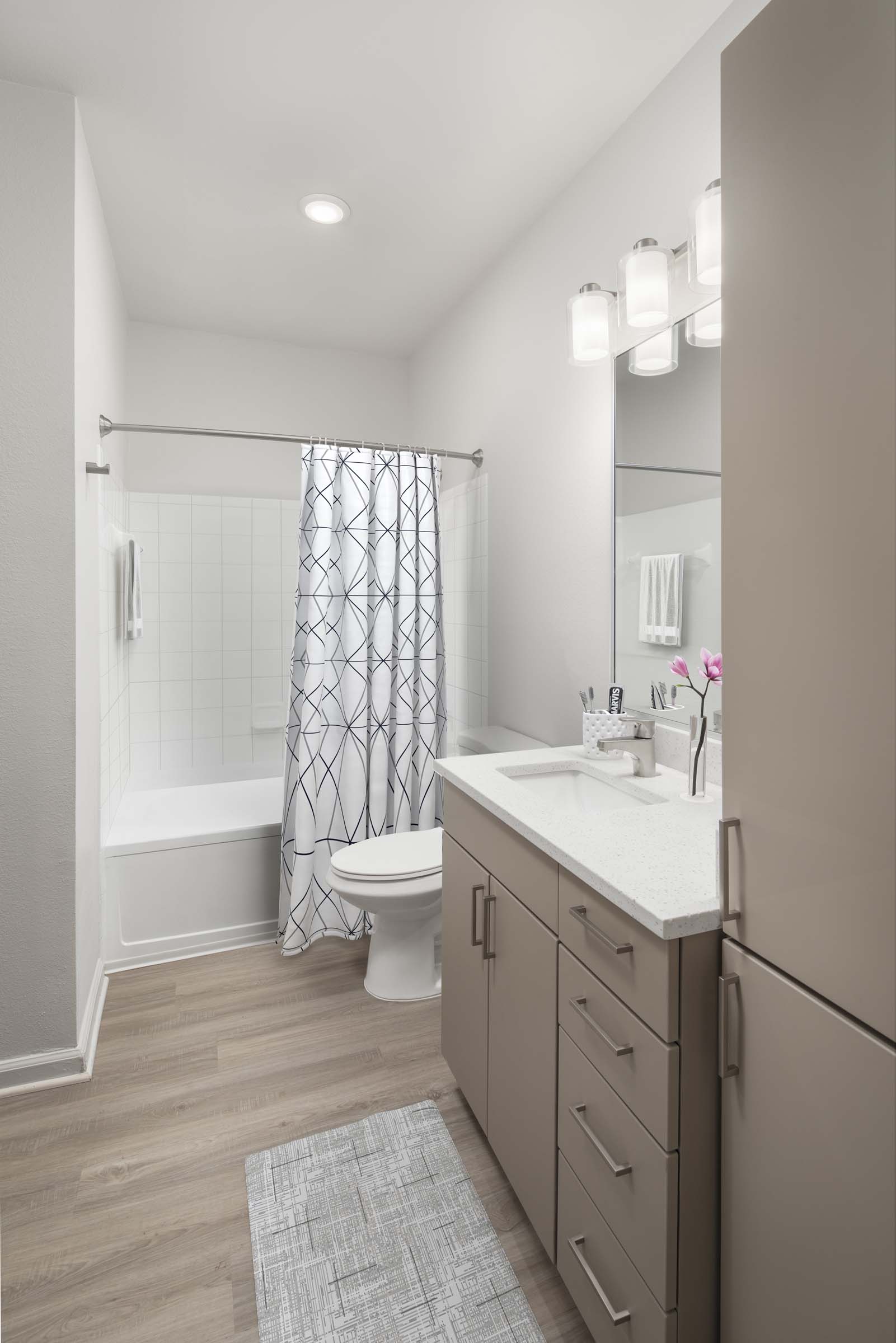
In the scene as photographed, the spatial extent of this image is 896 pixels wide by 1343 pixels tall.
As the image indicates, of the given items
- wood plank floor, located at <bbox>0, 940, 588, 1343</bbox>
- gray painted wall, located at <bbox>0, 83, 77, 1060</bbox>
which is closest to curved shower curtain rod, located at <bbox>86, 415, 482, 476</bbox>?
gray painted wall, located at <bbox>0, 83, 77, 1060</bbox>

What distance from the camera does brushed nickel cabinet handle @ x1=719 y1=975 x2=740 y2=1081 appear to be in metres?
0.93

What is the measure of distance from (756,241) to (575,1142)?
137 cm

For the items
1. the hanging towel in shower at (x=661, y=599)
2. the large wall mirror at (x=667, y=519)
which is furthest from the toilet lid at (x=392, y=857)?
the hanging towel in shower at (x=661, y=599)

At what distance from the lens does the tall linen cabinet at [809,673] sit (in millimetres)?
727

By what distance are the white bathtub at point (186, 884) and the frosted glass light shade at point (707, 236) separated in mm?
2275

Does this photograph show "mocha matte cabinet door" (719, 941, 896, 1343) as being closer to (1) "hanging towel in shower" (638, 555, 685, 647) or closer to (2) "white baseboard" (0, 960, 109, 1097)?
(1) "hanging towel in shower" (638, 555, 685, 647)

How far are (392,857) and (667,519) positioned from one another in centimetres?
133

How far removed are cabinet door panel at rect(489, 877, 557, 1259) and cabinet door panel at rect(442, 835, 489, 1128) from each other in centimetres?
5

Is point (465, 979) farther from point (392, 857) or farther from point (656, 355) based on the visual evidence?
point (656, 355)

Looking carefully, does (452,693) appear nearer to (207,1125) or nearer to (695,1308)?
(207,1125)

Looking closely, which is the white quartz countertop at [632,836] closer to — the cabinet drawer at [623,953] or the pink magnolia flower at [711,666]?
the cabinet drawer at [623,953]

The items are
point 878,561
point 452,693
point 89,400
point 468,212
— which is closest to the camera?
point 878,561

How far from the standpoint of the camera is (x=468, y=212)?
2416 mm

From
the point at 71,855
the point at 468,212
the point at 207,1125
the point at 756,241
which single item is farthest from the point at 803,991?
the point at 468,212
